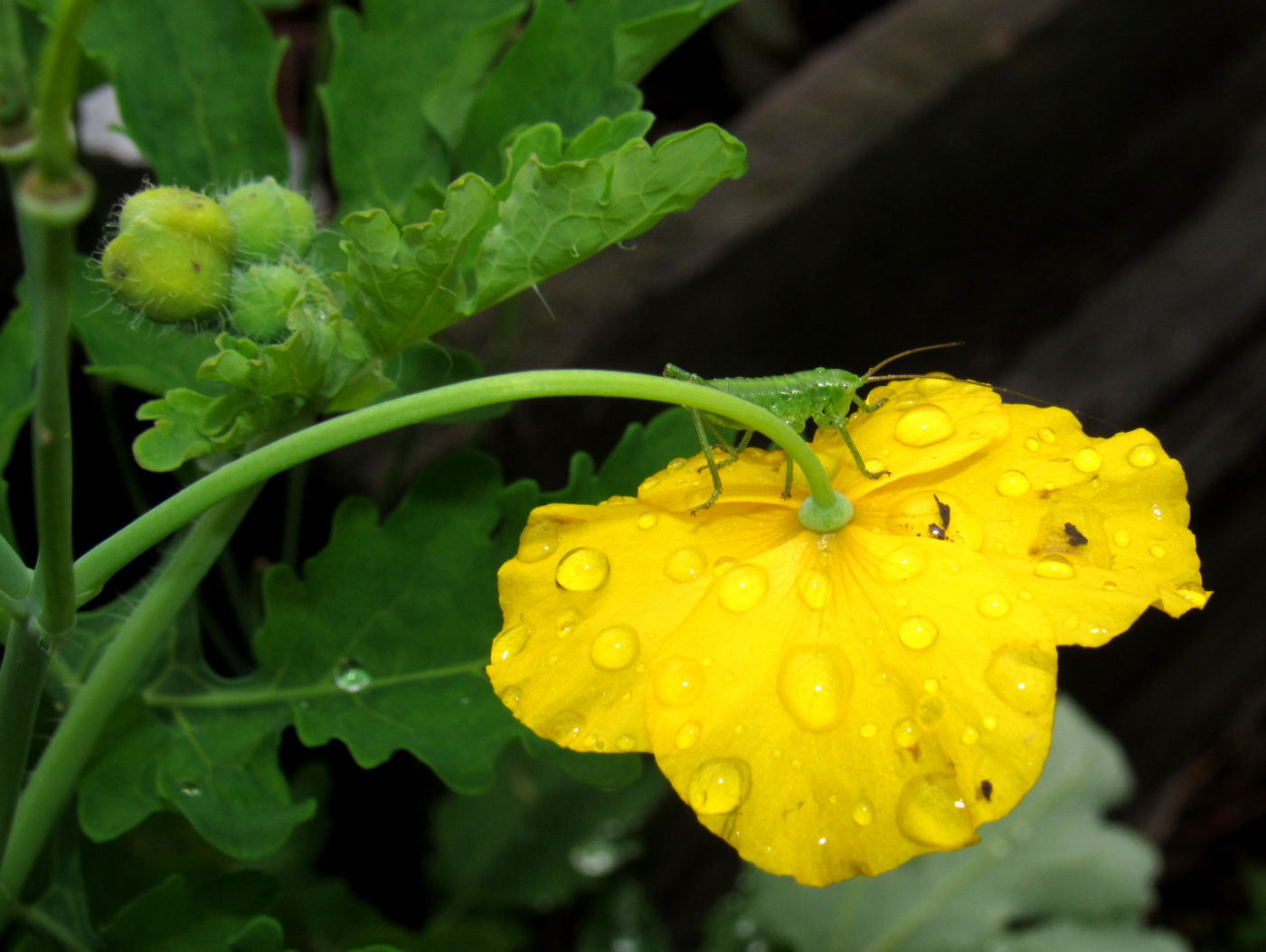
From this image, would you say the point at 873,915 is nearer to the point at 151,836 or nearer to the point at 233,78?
the point at 151,836

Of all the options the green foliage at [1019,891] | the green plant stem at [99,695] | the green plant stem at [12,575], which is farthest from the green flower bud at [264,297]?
the green foliage at [1019,891]

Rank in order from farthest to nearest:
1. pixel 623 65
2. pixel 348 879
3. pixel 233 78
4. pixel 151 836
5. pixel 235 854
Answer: pixel 348 879
pixel 151 836
pixel 233 78
pixel 623 65
pixel 235 854

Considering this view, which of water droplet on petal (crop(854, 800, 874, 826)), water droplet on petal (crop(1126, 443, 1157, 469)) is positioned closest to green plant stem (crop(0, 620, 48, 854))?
water droplet on petal (crop(854, 800, 874, 826))

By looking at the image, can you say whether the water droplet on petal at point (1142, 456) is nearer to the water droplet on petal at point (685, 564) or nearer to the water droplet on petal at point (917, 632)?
the water droplet on petal at point (917, 632)

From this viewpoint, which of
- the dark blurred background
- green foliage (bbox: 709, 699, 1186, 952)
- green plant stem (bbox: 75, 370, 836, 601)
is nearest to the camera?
green plant stem (bbox: 75, 370, 836, 601)

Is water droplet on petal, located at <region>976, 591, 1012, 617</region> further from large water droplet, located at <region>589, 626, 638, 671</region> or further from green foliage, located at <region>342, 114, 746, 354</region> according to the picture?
green foliage, located at <region>342, 114, 746, 354</region>

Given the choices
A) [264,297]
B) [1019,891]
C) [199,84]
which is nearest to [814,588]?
[264,297]

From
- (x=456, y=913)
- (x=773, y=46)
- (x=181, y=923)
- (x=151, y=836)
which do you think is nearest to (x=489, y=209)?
(x=181, y=923)
